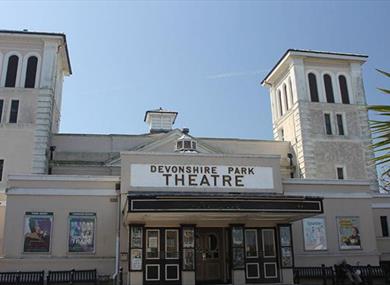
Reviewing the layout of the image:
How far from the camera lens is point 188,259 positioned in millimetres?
19531

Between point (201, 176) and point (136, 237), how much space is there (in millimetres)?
4039

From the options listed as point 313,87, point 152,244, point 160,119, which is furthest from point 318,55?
point 152,244

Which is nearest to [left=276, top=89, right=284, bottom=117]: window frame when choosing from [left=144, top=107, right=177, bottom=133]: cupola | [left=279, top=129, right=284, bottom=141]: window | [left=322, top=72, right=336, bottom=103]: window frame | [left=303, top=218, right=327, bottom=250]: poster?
[left=279, top=129, right=284, bottom=141]: window

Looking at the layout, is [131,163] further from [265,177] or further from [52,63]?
[52,63]

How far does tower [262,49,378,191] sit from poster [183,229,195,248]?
16.6m

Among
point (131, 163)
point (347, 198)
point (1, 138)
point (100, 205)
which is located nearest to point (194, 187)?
point (131, 163)

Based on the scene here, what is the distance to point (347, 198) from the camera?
2303cm

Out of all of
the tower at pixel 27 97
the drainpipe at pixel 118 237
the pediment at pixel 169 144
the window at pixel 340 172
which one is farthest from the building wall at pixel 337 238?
the tower at pixel 27 97

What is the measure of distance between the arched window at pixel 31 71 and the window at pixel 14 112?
1533mm

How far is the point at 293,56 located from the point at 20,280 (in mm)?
26966

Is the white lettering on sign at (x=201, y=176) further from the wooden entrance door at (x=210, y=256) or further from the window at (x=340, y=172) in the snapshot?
the window at (x=340, y=172)

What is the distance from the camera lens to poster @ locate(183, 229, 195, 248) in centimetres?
1978

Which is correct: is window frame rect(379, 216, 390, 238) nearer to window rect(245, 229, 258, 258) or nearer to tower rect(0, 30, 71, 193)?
window rect(245, 229, 258, 258)

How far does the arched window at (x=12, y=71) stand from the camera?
32.2m
